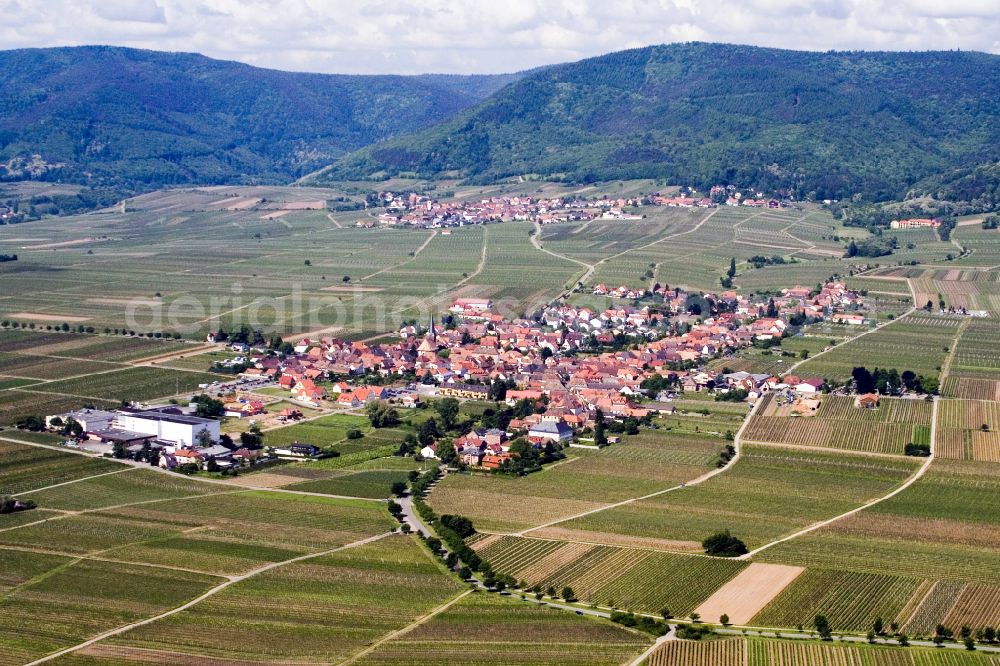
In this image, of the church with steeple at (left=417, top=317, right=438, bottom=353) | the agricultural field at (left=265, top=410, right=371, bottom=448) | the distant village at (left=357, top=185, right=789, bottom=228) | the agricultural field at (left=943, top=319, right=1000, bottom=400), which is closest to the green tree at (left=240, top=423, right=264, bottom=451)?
the agricultural field at (left=265, top=410, right=371, bottom=448)

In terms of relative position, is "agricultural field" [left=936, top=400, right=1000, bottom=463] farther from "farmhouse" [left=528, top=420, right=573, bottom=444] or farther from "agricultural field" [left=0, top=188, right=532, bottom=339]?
"agricultural field" [left=0, top=188, right=532, bottom=339]

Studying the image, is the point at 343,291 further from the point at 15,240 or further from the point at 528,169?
the point at 528,169

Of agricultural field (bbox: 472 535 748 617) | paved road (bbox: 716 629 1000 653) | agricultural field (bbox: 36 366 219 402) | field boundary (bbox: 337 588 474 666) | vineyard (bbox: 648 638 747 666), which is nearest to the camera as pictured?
vineyard (bbox: 648 638 747 666)

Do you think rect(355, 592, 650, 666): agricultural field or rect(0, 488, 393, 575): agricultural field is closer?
rect(355, 592, 650, 666): agricultural field

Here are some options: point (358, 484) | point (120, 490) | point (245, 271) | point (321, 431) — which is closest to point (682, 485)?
point (358, 484)

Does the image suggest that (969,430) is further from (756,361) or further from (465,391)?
(465,391)

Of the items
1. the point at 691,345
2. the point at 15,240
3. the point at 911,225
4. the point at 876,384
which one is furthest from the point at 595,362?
the point at 15,240
